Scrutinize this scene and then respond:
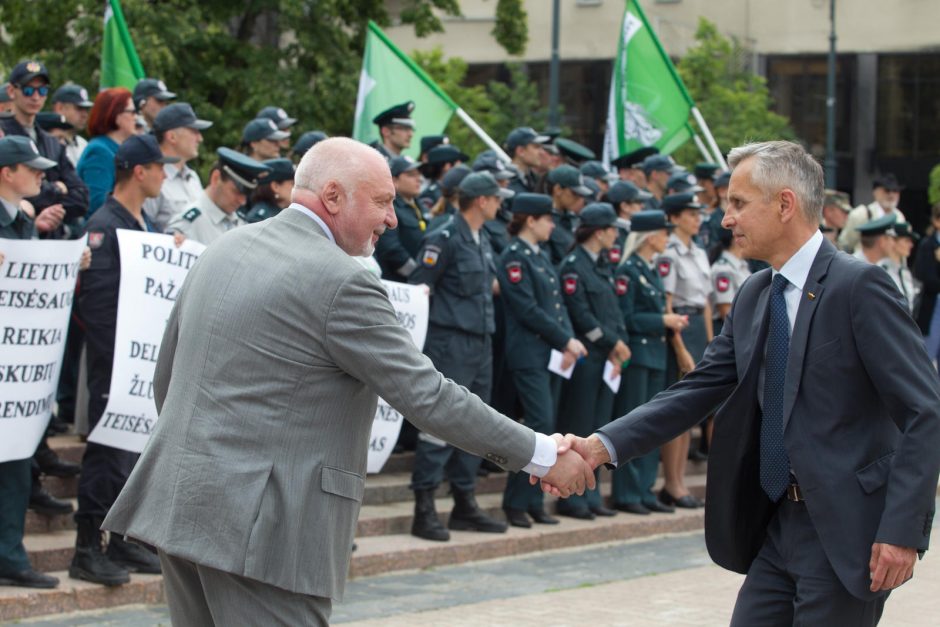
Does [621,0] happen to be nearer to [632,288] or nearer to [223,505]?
[632,288]

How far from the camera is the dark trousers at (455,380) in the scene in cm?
994

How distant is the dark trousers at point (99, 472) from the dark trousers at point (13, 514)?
0.33 meters

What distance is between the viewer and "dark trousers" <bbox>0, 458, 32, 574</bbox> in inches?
299

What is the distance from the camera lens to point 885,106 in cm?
4431

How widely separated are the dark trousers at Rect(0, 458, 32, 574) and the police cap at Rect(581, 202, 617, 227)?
4.92m

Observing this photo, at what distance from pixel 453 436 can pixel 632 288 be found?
23.8 feet

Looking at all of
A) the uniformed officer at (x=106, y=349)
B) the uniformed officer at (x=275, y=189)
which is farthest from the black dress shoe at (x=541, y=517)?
the uniformed officer at (x=106, y=349)

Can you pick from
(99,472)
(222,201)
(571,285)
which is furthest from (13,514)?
(571,285)

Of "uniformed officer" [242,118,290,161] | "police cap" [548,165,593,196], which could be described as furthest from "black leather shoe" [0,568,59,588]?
"police cap" [548,165,593,196]

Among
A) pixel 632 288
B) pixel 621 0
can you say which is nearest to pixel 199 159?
pixel 632 288

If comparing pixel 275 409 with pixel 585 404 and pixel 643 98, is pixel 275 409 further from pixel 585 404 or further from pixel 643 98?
pixel 643 98

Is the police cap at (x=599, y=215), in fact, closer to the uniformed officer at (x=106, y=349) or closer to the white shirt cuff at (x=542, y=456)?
the uniformed officer at (x=106, y=349)

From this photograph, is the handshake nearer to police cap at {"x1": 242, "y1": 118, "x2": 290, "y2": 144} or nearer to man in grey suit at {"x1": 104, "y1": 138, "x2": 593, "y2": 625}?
man in grey suit at {"x1": 104, "y1": 138, "x2": 593, "y2": 625}

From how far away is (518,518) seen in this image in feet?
35.0
